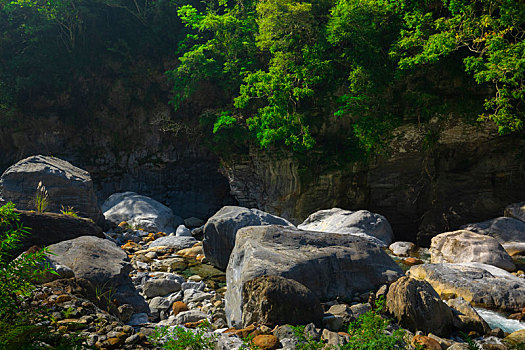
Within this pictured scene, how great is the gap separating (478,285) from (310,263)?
9.05 feet

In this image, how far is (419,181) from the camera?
11.6 metres

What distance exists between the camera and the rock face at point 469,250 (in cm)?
736

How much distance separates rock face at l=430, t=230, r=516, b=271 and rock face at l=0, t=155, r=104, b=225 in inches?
360

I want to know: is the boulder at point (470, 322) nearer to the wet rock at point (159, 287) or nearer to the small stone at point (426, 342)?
the small stone at point (426, 342)

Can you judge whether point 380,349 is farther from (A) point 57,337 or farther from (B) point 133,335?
(A) point 57,337

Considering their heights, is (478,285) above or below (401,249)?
above

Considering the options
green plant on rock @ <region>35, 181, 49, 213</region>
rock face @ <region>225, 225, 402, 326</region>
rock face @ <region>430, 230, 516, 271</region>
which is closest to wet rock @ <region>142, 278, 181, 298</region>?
rock face @ <region>225, 225, 402, 326</region>

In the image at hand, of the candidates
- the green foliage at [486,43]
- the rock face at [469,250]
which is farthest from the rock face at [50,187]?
the green foliage at [486,43]

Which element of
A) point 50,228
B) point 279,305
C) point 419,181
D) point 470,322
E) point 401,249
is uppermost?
point 419,181

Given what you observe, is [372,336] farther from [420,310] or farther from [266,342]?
[420,310]

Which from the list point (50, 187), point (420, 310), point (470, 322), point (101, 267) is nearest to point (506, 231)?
point (470, 322)

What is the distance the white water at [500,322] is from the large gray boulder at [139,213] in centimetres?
939

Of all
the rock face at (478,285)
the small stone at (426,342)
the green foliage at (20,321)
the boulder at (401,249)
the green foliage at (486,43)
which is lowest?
the boulder at (401,249)

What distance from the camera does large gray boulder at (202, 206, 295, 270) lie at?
7535 millimetres
